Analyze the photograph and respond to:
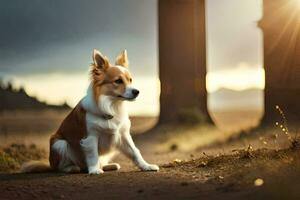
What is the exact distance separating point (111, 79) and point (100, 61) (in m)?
0.36

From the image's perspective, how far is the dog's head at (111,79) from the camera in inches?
346

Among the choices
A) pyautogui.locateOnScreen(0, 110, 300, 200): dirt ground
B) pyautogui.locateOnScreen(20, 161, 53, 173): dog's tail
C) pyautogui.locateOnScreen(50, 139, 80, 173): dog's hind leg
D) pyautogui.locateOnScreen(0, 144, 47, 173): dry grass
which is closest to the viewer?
pyautogui.locateOnScreen(0, 110, 300, 200): dirt ground

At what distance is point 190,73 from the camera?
16.6 meters

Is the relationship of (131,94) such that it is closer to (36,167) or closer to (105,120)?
(105,120)

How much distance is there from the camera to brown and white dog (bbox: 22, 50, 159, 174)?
8.93 metres

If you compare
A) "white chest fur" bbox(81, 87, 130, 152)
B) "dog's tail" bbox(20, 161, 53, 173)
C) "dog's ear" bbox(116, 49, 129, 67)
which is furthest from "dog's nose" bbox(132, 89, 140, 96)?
"dog's tail" bbox(20, 161, 53, 173)

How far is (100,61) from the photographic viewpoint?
9.09 meters

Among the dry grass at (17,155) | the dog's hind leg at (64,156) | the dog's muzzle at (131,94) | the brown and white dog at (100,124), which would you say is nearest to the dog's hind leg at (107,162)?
the brown and white dog at (100,124)

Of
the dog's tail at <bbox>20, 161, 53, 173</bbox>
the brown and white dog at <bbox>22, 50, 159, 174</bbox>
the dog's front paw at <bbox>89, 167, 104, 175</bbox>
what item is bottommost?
the dog's tail at <bbox>20, 161, 53, 173</bbox>

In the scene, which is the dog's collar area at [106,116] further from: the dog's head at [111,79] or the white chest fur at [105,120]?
the dog's head at [111,79]

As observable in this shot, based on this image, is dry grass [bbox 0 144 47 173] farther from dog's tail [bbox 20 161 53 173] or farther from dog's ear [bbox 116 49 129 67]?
dog's ear [bbox 116 49 129 67]

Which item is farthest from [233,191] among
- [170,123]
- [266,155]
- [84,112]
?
[170,123]

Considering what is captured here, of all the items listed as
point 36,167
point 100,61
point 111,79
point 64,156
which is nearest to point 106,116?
point 111,79

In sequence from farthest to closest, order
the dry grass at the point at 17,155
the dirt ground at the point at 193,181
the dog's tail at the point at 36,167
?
the dry grass at the point at 17,155, the dog's tail at the point at 36,167, the dirt ground at the point at 193,181
